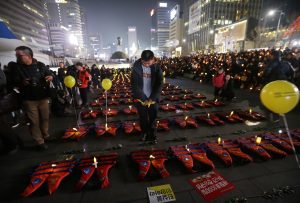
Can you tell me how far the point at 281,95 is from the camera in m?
3.26

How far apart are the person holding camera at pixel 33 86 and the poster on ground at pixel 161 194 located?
3331mm

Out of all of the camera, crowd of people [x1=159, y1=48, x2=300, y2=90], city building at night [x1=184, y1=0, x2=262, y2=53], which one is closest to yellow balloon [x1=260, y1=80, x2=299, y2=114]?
crowd of people [x1=159, y1=48, x2=300, y2=90]

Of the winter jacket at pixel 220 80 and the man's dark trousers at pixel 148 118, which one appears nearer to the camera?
the man's dark trousers at pixel 148 118

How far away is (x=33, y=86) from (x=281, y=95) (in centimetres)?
529

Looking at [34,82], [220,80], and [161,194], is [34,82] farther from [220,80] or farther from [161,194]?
[220,80]

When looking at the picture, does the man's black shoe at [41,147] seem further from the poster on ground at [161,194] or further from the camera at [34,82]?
the poster on ground at [161,194]

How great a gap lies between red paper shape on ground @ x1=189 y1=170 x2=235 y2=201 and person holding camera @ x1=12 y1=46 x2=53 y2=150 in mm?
3983

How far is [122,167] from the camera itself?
3967mm

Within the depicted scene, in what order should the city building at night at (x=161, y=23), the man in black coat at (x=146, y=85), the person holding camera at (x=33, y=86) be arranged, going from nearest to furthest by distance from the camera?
1. the person holding camera at (x=33, y=86)
2. the man in black coat at (x=146, y=85)
3. the city building at night at (x=161, y=23)

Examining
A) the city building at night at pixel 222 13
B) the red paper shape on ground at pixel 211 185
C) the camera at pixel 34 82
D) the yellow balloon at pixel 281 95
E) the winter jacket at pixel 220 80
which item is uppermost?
the city building at night at pixel 222 13

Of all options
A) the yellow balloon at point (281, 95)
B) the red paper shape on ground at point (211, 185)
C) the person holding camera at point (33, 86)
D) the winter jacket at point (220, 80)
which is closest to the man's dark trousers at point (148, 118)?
the red paper shape on ground at point (211, 185)

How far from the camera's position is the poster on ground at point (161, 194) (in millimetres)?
3008

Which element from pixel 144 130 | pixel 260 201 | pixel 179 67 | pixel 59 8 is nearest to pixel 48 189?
pixel 144 130

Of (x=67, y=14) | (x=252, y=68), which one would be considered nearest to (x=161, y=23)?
(x=67, y=14)
